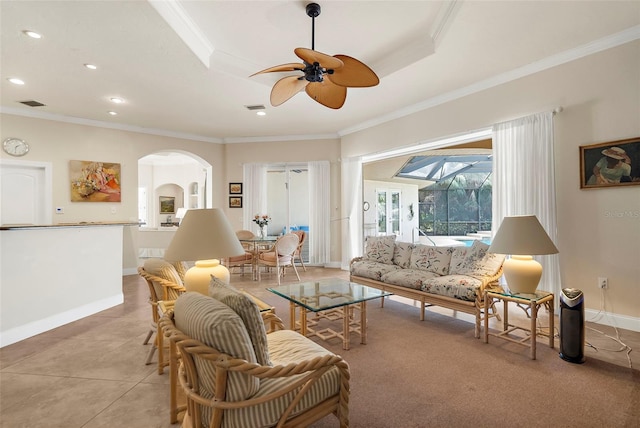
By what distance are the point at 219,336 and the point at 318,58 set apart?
2025 mm

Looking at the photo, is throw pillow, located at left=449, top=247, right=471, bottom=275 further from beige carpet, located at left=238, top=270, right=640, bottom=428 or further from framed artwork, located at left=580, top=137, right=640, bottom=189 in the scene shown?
framed artwork, located at left=580, top=137, right=640, bottom=189

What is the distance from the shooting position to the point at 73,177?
5621 mm

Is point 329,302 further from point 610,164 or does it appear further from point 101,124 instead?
point 101,124

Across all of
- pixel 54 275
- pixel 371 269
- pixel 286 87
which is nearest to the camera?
pixel 286 87

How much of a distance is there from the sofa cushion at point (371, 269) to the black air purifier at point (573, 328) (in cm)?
183

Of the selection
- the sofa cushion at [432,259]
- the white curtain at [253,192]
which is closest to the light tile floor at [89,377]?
the sofa cushion at [432,259]

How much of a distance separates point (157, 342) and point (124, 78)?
3448 millimetres

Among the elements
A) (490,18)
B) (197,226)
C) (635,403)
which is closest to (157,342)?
(197,226)

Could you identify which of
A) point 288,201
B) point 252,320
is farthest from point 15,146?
point 252,320

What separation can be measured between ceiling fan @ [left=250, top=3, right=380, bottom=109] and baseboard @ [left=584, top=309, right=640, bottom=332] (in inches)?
132

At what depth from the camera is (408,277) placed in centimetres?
361

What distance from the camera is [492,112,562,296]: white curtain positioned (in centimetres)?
356

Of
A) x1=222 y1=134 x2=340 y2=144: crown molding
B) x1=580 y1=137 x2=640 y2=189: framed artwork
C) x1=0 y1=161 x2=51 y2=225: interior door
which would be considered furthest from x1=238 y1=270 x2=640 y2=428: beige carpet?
Result: x1=0 y1=161 x2=51 y2=225: interior door

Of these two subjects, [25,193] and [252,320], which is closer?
[252,320]
